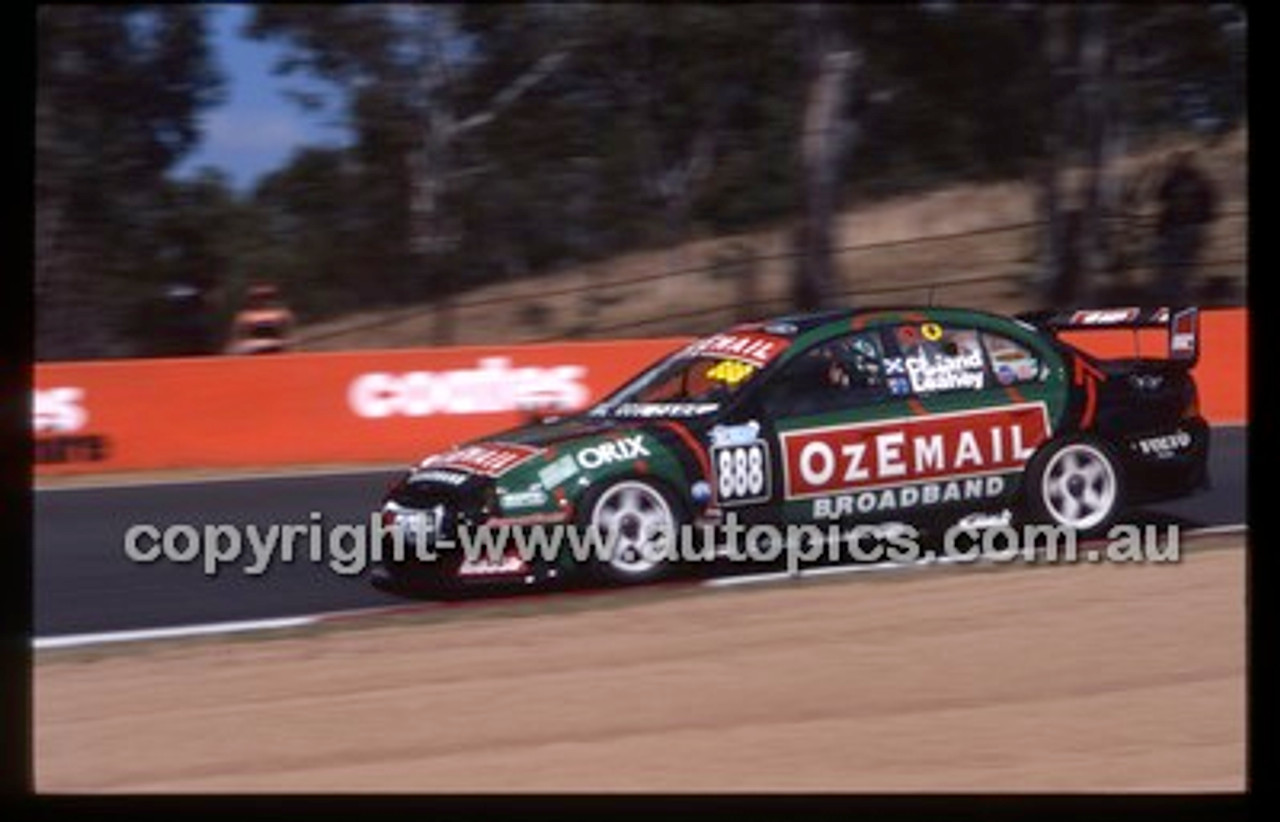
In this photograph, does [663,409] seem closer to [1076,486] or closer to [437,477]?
[437,477]

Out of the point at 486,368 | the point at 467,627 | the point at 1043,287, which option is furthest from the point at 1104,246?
the point at 467,627

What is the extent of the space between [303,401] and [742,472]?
785cm

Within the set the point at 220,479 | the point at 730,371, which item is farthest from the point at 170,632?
the point at 220,479

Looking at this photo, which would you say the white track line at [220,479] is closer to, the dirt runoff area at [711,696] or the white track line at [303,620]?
the white track line at [303,620]

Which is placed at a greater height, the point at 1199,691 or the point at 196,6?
the point at 196,6

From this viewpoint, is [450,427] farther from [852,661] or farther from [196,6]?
[196,6]

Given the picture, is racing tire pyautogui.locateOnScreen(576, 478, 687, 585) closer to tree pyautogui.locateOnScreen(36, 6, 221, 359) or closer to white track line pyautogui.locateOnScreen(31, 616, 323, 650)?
white track line pyautogui.locateOnScreen(31, 616, 323, 650)

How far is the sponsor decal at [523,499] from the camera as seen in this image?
9758 millimetres

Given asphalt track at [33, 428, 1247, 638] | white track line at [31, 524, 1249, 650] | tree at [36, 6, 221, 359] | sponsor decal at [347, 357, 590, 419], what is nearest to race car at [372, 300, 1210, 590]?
white track line at [31, 524, 1249, 650]

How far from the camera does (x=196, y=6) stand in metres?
31.8

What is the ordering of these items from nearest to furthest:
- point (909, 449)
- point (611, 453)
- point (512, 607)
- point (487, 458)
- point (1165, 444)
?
point (512, 607)
point (611, 453)
point (487, 458)
point (909, 449)
point (1165, 444)

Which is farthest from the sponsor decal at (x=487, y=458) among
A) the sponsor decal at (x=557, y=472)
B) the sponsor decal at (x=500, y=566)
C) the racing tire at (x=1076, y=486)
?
the racing tire at (x=1076, y=486)

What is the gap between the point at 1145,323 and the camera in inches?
428
